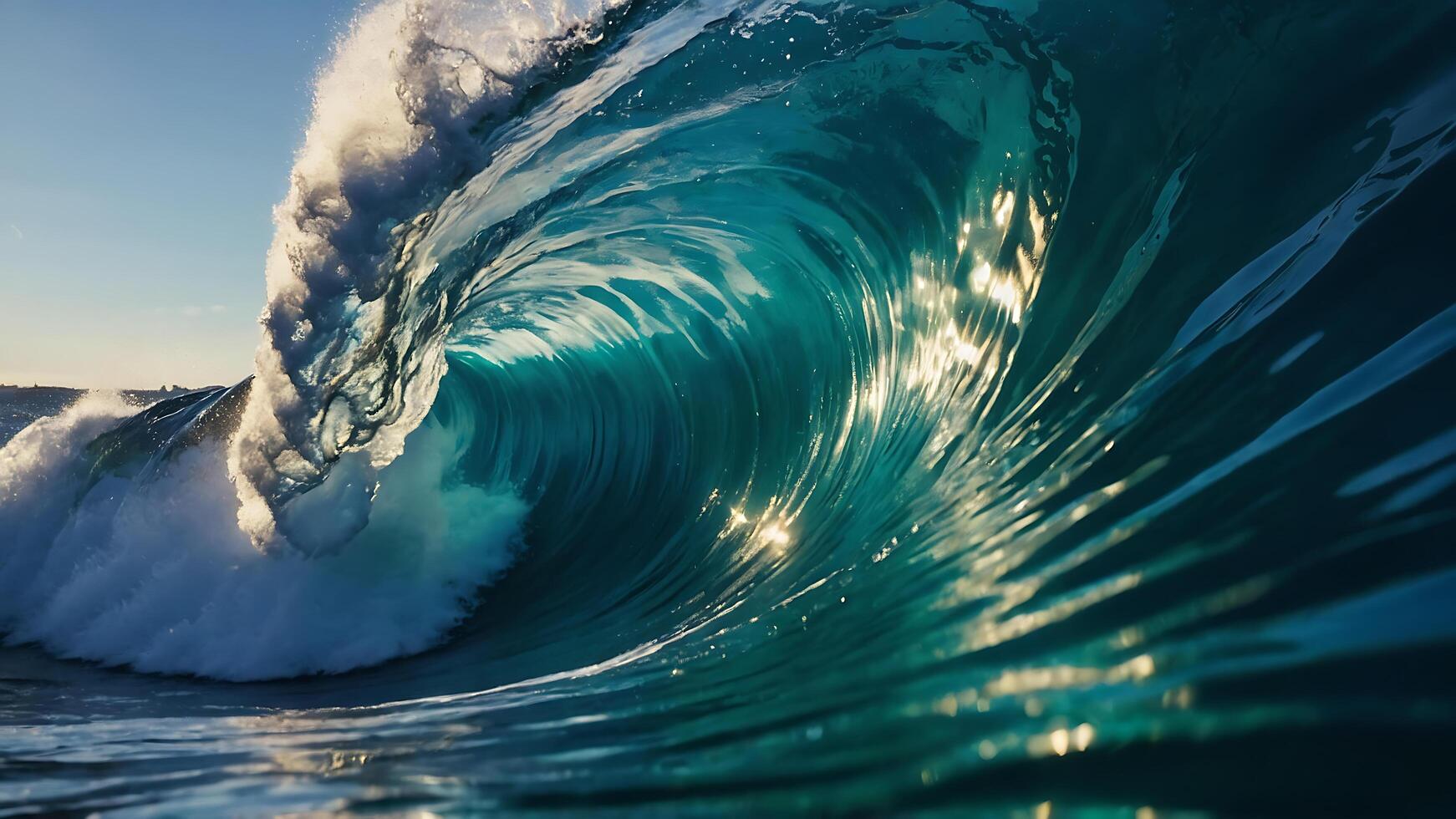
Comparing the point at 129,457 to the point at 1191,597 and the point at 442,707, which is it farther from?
the point at 1191,597

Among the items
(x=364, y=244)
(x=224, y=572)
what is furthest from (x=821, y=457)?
(x=224, y=572)

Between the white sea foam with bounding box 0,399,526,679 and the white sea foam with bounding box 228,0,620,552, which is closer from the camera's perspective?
the white sea foam with bounding box 228,0,620,552

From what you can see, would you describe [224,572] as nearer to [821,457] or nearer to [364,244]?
[364,244]

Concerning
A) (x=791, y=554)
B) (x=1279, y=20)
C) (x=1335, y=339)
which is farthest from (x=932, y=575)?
(x=1279, y=20)

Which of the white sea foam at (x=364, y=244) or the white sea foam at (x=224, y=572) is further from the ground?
the white sea foam at (x=364, y=244)

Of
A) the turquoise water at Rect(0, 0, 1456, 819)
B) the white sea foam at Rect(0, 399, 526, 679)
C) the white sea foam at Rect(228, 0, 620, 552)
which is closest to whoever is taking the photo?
the turquoise water at Rect(0, 0, 1456, 819)
